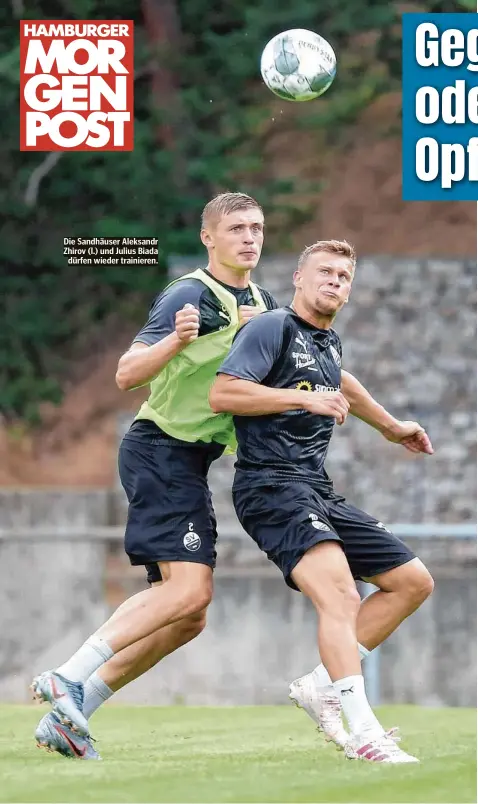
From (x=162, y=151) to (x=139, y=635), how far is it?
957 cm

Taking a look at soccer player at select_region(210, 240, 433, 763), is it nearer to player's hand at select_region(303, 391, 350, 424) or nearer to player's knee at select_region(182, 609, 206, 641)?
player's hand at select_region(303, 391, 350, 424)

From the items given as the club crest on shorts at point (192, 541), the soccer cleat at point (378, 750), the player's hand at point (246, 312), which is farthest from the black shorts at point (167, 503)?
the soccer cleat at point (378, 750)

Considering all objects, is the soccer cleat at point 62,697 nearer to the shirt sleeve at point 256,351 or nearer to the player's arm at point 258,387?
the player's arm at point 258,387

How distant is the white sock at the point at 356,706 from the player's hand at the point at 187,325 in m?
1.26

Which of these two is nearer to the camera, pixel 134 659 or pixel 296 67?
pixel 134 659

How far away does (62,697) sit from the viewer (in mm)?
5422

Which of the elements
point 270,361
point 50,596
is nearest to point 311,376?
point 270,361

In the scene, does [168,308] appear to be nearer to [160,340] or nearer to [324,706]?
[160,340]

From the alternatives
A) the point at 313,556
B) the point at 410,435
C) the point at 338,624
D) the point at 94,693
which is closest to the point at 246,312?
the point at 410,435

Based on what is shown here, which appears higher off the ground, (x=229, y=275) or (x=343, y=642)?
(x=229, y=275)

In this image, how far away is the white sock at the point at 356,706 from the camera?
16.2 ft

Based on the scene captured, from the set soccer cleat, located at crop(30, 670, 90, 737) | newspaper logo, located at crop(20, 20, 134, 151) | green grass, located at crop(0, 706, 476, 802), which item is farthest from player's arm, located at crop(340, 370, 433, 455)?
newspaper logo, located at crop(20, 20, 134, 151)

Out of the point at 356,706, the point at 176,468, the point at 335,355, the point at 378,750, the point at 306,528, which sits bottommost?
the point at 378,750

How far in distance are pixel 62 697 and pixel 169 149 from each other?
9.88 metres
